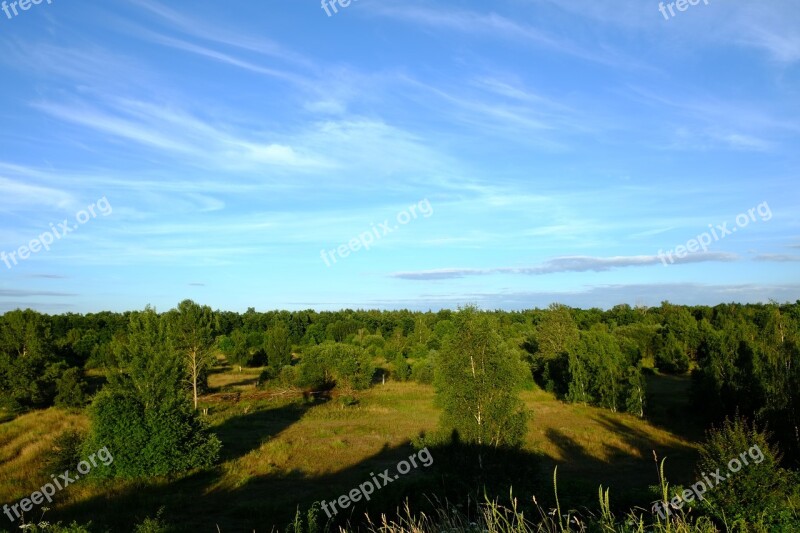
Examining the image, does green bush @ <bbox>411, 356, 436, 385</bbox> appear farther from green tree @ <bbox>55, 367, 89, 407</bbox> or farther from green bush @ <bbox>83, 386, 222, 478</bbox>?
green bush @ <bbox>83, 386, 222, 478</bbox>

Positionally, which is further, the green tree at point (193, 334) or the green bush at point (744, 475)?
the green tree at point (193, 334)

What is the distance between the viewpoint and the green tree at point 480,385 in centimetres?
1803

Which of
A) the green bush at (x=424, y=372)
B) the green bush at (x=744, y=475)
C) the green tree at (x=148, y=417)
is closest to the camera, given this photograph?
the green bush at (x=744, y=475)

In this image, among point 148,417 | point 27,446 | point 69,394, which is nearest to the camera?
point 148,417

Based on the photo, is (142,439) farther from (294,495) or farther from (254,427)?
(254,427)

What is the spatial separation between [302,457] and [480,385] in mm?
13653

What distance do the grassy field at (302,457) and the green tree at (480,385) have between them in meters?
1.68

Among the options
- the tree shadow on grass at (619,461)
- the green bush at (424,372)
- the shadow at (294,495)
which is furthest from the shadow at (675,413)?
the shadow at (294,495)

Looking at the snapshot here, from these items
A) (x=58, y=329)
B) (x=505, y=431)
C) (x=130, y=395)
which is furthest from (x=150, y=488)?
(x=58, y=329)

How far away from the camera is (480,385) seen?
59.7ft

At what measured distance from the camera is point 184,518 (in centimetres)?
1748

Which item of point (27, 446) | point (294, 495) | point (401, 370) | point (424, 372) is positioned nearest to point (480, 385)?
point (294, 495)

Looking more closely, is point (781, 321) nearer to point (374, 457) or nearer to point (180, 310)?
point (374, 457)

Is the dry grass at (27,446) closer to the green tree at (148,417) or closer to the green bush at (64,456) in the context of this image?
the green bush at (64,456)
